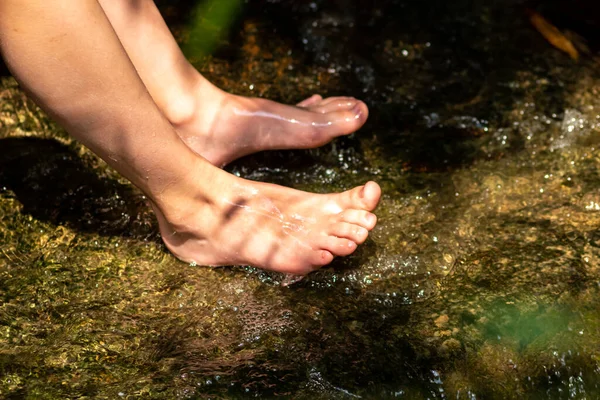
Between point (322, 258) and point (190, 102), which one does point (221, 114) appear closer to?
point (190, 102)

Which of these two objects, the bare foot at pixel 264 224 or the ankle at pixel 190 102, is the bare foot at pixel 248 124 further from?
the bare foot at pixel 264 224

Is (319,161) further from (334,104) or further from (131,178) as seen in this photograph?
(131,178)

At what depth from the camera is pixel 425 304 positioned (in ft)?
6.35

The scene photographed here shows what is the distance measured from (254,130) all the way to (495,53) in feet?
3.85

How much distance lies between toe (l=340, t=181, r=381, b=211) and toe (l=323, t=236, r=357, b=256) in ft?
0.37

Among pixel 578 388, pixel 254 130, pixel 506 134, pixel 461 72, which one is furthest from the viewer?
pixel 461 72

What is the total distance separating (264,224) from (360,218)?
28 centimetres

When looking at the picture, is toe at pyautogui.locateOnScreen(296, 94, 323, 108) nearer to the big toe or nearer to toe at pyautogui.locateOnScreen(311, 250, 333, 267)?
the big toe

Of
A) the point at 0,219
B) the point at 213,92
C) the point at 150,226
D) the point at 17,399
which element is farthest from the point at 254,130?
the point at 17,399

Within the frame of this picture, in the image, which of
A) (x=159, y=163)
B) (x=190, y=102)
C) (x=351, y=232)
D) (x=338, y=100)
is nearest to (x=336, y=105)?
(x=338, y=100)

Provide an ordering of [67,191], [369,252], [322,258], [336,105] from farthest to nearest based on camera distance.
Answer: [336,105], [67,191], [369,252], [322,258]

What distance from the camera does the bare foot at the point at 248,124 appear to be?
7.68ft

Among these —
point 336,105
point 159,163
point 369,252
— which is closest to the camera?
point 159,163

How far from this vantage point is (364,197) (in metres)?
2.06
